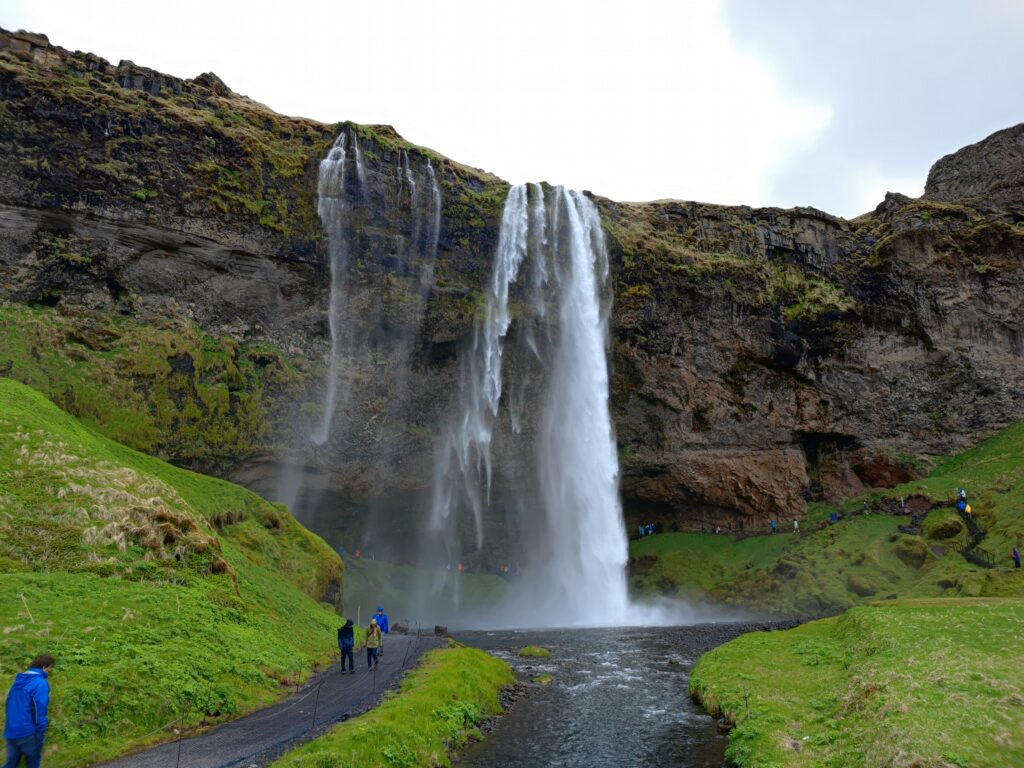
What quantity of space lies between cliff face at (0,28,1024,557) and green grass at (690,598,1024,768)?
118 feet

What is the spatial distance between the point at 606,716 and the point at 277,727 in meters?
10.1

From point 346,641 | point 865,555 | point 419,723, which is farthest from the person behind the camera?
point 865,555

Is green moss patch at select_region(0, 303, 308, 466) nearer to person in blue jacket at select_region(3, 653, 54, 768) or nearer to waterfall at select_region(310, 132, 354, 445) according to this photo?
waterfall at select_region(310, 132, 354, 445)

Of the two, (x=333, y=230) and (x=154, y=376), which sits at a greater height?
(x=333, y=230)

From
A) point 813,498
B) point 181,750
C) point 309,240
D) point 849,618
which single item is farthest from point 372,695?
point 813,498

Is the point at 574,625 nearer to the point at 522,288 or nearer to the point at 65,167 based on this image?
the point at 522,288

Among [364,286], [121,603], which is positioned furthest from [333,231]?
[121,603]

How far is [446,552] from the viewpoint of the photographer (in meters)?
62.8

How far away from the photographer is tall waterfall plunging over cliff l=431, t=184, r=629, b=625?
56188 mm

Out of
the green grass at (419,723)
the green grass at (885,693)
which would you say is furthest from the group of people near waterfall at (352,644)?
the green grass at (885,693)

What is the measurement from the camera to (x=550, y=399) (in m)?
58.8

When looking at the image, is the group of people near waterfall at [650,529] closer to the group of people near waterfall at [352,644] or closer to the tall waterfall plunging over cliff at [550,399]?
the tall waterfall plunging over cliff at [550,399]

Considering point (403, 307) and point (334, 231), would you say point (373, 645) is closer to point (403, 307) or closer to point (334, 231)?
point (403, 307)

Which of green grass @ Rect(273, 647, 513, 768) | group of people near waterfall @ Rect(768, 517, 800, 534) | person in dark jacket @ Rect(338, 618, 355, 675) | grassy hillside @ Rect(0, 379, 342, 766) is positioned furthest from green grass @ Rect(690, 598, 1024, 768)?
group of people near waterfall @ Rect(768, 517, 800, 534)
